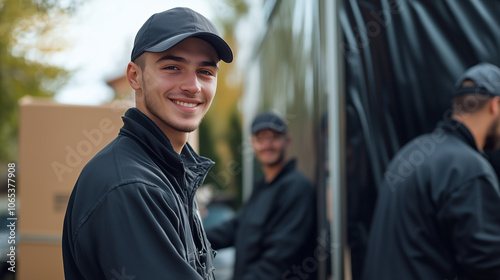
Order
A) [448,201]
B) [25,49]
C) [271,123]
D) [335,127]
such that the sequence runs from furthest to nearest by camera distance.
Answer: [25,49]
[271,123]
[335,127]
[448,201]

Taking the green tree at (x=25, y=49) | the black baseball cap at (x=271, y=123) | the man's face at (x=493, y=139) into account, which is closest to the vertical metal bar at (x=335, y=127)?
the man's face at (x=493, y=139)

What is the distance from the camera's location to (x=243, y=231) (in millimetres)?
3406

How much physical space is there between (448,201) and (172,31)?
5.15 feet

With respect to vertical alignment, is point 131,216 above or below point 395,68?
below

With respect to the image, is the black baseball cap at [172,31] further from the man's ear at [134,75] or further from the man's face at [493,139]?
the man's face at [493,139]

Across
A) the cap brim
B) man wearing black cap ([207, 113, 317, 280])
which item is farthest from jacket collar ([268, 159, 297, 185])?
the cap brim

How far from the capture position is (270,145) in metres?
3.76

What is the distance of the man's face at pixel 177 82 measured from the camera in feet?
4.37

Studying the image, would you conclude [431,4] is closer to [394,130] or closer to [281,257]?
[394,130]

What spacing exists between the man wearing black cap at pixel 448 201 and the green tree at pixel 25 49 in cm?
395

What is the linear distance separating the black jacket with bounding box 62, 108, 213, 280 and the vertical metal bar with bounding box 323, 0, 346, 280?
4.40ft

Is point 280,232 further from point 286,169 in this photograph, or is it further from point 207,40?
point 207,40

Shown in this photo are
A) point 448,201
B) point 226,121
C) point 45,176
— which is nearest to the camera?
point 448,201

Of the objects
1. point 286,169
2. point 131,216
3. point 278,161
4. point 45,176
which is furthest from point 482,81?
point 45,176
